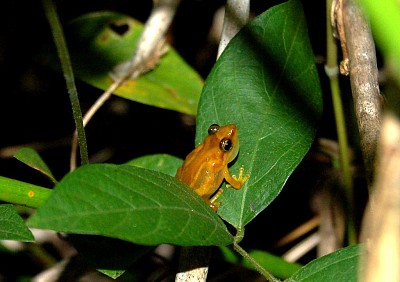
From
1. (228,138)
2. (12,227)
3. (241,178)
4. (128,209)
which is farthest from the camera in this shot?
(228,138)

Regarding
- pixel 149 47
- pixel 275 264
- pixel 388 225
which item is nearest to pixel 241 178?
pixel 275 264

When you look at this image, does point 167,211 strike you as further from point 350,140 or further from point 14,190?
point 350,140

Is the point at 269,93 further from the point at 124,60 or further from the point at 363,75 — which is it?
the point at 124,60

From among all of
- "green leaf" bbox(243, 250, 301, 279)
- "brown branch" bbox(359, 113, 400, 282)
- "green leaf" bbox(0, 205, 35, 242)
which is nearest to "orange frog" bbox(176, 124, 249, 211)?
"green leaf" bbox(243, 250, 301, 279)

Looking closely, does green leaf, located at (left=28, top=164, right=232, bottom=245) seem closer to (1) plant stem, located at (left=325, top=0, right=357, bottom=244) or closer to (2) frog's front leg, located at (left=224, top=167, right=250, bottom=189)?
(2) frog's front leg, located at (left=224, top=167, right=250, bottom=189)

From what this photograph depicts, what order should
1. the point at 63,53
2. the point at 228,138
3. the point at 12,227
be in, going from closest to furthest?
the point at 63,53
the point at 12,227
the point at 228,138

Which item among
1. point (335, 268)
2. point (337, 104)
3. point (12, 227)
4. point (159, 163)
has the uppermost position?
point (337, 104)

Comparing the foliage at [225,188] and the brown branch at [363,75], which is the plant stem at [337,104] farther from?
the foliage at [225,188]
